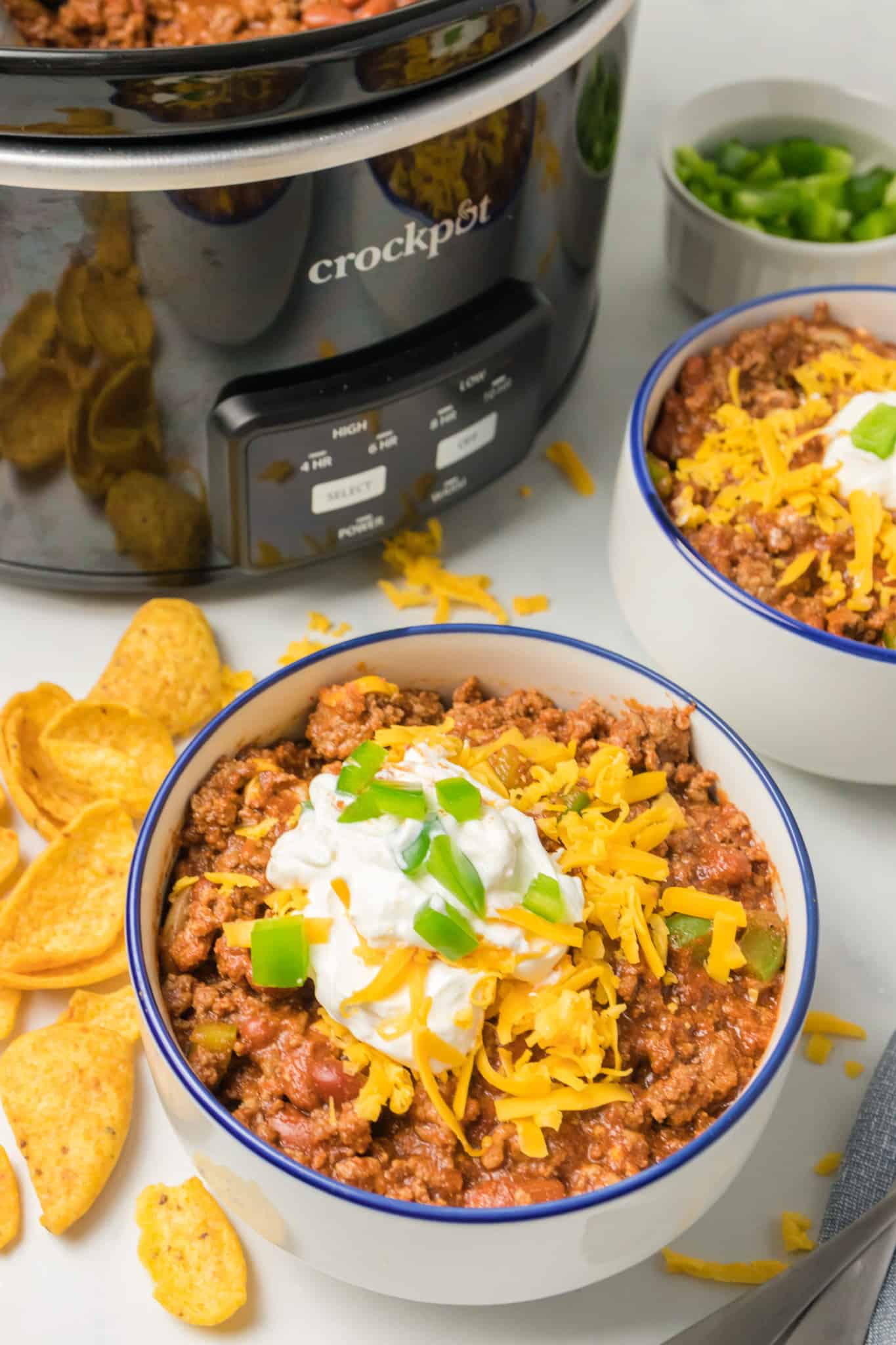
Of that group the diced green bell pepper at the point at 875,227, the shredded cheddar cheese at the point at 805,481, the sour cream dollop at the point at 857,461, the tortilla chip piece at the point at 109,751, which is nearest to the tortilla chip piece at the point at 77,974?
the tortilla chip piece at the point at 109,751

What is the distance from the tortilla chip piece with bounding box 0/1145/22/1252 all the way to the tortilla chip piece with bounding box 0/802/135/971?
13 cm

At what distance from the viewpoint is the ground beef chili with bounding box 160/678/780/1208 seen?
82 centimetres

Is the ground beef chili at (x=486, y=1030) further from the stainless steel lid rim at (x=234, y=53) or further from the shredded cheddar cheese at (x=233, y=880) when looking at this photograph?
the stainless steel lid rim at (x=234, y=53)

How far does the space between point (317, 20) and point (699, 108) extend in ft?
1.68

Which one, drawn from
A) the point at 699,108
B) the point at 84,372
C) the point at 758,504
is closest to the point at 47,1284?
the point at 84,372

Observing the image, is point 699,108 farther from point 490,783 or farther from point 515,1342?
point 515,1342

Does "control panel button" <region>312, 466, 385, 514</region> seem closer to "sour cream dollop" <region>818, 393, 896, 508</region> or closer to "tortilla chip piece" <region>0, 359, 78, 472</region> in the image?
"tortilla chip piece" <region>0, 359, 78, 472</region>

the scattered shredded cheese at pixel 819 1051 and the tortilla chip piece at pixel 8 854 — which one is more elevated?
the tortilla chip piece at pixel 8 854

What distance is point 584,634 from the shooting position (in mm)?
1283

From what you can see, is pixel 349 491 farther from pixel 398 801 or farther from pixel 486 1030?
pixel 486 1030

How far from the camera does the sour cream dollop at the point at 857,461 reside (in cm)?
112

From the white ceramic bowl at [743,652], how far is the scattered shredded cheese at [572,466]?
0.17 metres

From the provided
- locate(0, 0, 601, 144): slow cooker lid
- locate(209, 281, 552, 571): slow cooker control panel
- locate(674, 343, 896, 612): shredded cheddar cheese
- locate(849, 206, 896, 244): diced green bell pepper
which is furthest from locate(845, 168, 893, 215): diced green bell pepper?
locate(0, 0, 601, 144): slow cooker lid

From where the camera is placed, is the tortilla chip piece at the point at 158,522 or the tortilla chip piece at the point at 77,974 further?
the tortilla chip piece at the point at 158,522
